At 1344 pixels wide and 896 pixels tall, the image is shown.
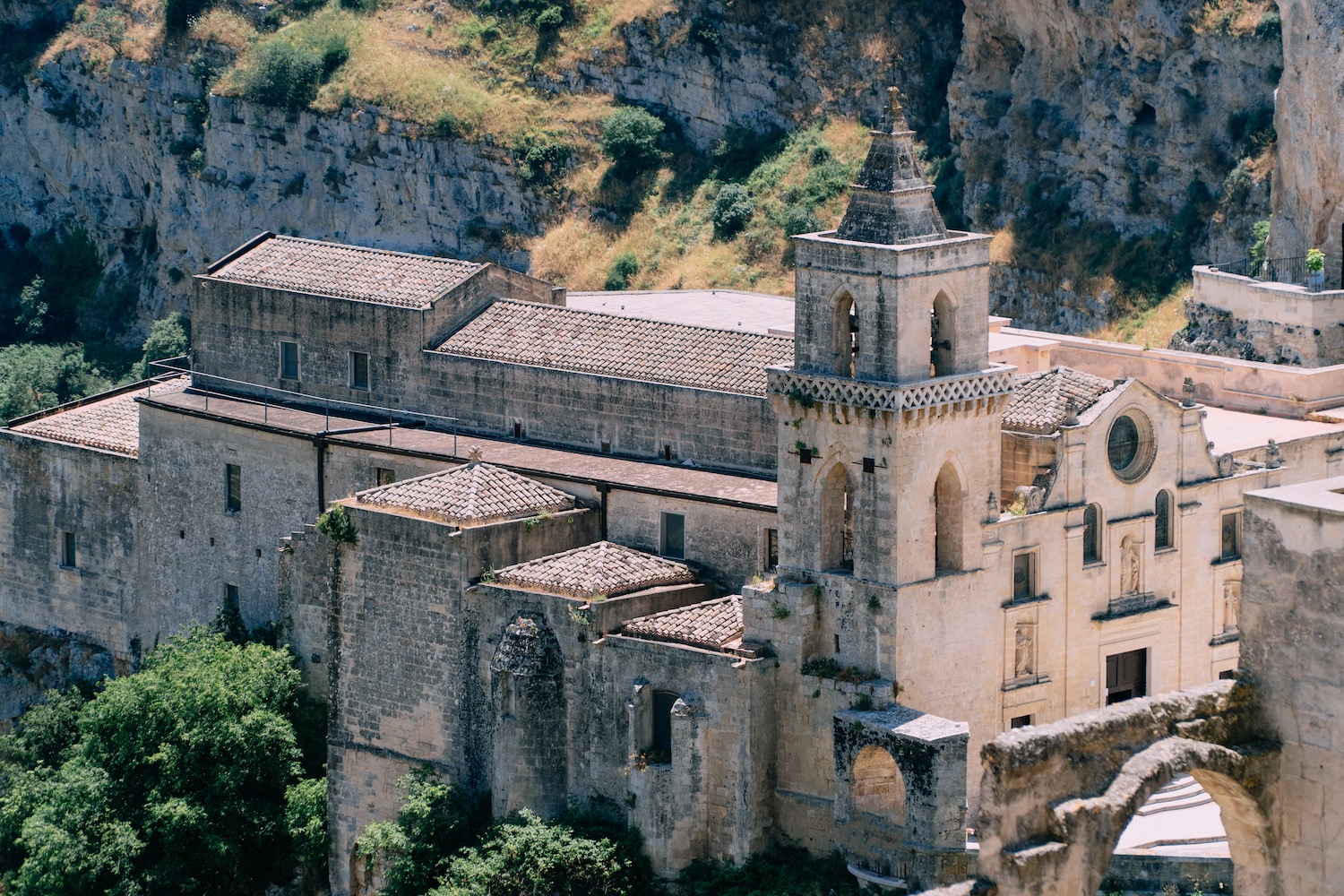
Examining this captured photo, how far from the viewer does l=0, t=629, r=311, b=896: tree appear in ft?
172

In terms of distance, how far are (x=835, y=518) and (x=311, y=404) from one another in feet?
51.3

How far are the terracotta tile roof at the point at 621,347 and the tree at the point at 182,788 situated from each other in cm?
751

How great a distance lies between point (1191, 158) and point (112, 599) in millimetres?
30345

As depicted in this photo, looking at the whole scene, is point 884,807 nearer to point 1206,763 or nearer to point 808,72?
point 1206,763

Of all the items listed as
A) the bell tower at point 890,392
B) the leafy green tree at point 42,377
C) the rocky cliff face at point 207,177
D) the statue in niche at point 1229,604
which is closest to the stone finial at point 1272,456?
the statue in niche at point 1229,604

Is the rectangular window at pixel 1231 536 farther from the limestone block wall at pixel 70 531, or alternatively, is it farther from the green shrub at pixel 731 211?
the green shrub at pixel 731 211

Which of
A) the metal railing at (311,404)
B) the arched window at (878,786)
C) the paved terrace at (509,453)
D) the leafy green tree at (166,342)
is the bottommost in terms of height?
the arched window at (878,786)

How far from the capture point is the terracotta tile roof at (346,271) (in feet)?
186

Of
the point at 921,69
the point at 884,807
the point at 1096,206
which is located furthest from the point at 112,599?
the point at 921,69

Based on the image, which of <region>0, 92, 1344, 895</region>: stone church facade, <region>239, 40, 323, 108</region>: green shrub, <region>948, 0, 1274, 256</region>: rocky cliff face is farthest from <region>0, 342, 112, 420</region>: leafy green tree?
<region>948, 0, 1274, 256</region>: rocky cliff face

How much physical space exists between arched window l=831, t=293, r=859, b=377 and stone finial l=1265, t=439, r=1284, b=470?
9.79 meters

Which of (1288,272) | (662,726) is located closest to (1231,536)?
(662,726)

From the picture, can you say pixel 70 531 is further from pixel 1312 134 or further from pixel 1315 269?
pixel 1312 134

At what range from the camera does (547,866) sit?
151ft
